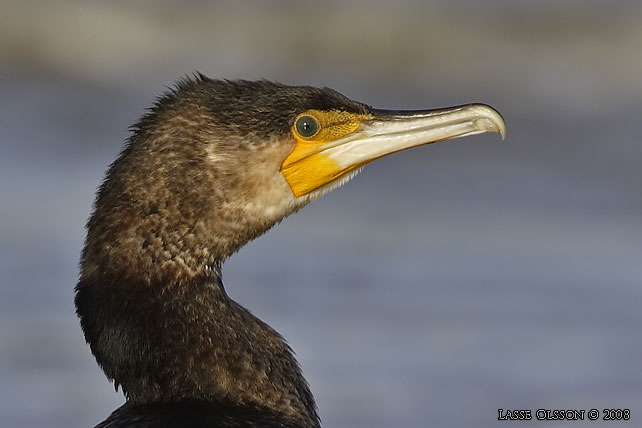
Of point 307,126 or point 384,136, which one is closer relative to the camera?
point 307,126

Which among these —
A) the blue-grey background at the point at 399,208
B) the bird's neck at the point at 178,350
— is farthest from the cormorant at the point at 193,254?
the blue-grey background at the point at 399,208

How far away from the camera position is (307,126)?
202 inches

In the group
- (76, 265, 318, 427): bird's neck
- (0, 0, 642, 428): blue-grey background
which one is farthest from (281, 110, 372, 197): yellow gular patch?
(0, 0, 642, 428): blue-grey background

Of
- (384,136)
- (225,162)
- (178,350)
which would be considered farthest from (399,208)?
(178,350)

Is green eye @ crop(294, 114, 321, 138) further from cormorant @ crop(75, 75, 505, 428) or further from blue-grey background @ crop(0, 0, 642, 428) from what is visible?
blue-grey background @ crop(0, 0, 642, 428)

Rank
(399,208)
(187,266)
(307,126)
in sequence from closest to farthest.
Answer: (187,266), (307,126), (399,208)

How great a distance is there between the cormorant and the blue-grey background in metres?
3.24

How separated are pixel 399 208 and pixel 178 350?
6972 millimetres

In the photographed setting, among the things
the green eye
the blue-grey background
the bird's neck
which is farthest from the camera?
the blue-grey background

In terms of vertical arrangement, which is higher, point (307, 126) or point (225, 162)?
point (307, 126)

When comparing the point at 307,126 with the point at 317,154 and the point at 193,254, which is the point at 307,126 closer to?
the point at 317,154

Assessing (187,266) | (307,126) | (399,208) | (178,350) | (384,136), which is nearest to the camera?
(178,350)

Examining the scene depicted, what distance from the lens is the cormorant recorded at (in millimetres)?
4750

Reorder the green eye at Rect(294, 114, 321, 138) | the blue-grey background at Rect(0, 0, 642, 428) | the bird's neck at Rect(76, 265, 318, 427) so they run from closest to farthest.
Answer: the bird's neck at Rect(76, 265, 318, 427)
the green eye at Rect(294, 114, 321, 138)
the blue-grey background at Rect(0, 0, 642, 428)
